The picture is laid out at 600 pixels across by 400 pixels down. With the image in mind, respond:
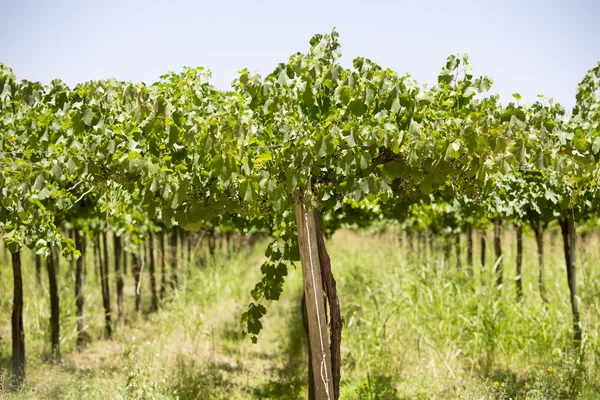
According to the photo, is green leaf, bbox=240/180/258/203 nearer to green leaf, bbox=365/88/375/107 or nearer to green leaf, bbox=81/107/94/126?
green leaf, bbox=365/88/375/107

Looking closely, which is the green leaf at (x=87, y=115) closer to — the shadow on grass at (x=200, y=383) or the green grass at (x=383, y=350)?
the green grass at (x=383, y=350)

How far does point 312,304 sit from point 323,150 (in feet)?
3.74

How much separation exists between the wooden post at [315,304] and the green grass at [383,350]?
101cm

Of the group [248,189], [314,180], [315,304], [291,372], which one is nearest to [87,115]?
[248,189]

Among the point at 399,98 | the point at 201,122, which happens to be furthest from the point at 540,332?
the point at 201,122

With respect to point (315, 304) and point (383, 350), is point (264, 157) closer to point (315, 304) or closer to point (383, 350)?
point (315, 304)

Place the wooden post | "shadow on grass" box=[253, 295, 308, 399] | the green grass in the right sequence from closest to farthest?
the wooden post, the green grass, "shadow on grass" box=[253, 295, 308, 399]

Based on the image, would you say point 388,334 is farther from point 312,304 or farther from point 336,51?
point 336,51

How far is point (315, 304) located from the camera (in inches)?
136

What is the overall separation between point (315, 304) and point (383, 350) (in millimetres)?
2725

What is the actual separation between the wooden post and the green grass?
101 cm

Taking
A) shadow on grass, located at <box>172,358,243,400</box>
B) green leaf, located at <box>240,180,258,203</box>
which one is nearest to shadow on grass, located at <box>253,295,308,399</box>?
shadow on grass, located at <box>172,358,243,400</box>

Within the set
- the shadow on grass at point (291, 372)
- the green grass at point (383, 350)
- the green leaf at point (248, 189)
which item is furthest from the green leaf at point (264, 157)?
the shadow on grass at point (291, 372)

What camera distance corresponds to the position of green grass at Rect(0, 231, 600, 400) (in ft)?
15.2
